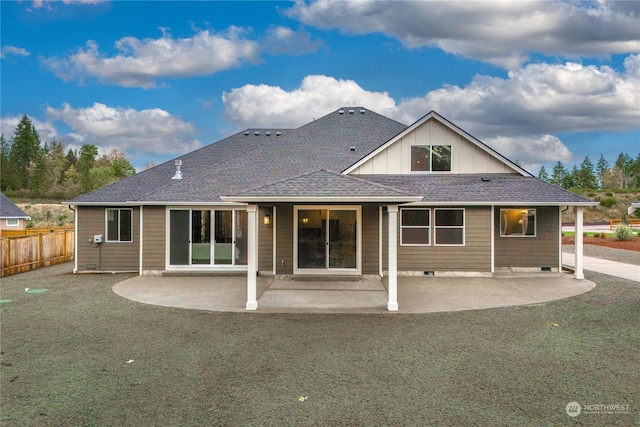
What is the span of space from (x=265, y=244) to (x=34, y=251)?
894 cm

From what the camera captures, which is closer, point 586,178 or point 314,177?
point 314,177

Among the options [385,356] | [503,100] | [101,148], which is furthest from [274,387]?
[101,148]

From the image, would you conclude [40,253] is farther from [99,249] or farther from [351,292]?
[351,292]

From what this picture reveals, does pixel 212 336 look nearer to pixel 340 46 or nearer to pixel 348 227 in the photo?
pixel 348 227

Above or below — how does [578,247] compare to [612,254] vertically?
above

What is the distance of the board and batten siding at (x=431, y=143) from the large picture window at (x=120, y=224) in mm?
8226

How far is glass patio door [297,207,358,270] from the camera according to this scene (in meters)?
11.7

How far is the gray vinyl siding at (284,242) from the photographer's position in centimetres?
1197

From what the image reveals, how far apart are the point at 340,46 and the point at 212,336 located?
16.8 metres

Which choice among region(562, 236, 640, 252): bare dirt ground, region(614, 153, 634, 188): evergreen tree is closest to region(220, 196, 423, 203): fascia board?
region(562, 236, 640, 252): bare dirt ground

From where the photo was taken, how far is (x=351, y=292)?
32.1ft

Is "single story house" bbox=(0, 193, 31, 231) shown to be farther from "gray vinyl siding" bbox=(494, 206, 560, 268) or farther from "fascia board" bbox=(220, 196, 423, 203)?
"gray vinyl siding" bbox=(494, 206, 560, 268)

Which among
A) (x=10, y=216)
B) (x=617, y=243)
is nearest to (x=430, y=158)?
(x=617, y=243)

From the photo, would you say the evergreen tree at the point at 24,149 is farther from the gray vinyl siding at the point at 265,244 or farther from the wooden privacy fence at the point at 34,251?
the gray vinyl siding at the point at 265,244
